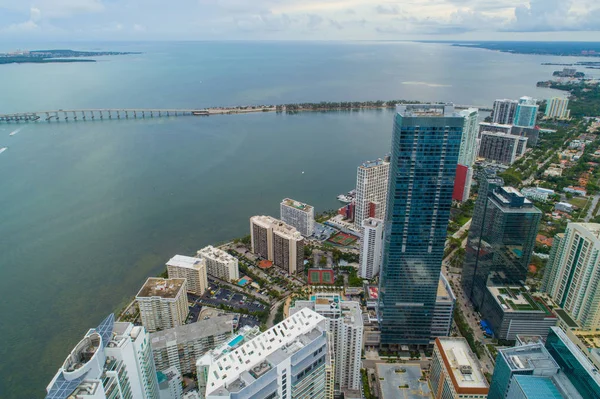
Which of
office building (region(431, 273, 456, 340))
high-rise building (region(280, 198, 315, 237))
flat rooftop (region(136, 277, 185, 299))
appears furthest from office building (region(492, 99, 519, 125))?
flat rooftop (region(136, 277, 185, 299))

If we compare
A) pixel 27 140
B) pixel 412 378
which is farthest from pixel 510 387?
pixel 27 140

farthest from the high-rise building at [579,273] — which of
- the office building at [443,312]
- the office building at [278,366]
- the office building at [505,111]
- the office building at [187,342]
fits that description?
the office building at [505,111]

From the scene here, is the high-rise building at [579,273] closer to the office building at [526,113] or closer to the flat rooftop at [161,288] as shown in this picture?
the flat rooftop at [161,288]

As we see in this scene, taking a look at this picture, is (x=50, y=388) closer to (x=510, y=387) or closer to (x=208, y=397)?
(x=208, y=397)

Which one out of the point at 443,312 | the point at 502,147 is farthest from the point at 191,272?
the point at 502,147

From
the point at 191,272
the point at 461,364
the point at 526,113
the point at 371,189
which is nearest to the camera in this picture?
the point at 461,364

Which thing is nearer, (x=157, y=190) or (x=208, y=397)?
(x=208, y=397)

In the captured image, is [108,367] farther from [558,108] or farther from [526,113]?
[558,108]

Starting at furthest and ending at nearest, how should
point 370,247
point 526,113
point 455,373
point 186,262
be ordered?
1. point 526,113
2. point 370,247
3. point 186,262
4. point 455,373
